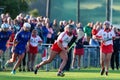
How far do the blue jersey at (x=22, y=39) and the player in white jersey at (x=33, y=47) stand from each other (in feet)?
7.40

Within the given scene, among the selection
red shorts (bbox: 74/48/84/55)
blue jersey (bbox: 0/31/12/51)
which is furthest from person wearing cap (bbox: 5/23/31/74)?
red shorts (bbox: 74/48/84/55)

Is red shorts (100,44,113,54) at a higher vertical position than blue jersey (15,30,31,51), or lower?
lower

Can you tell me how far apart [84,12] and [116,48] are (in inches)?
464

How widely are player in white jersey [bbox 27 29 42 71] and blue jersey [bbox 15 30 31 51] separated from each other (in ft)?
7.40

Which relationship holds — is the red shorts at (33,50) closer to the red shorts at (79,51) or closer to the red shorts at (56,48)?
the red shorts at (79,51)

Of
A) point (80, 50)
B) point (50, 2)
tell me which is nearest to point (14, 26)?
point (80, 50)

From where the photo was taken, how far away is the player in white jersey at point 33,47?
1312 inches

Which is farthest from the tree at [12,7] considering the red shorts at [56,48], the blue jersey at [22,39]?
the red shorts at [56,48]

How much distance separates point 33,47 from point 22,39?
258cm

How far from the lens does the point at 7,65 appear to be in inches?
1313

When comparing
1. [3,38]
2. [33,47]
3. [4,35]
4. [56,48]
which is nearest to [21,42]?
[4,35]

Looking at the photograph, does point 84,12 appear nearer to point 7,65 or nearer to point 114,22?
point 114,22

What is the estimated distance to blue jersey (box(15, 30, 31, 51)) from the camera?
30688 mm

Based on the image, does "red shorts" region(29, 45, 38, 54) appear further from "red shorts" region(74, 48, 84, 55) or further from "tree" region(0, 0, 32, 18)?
"tree" region(0, 0, 32, 18)
